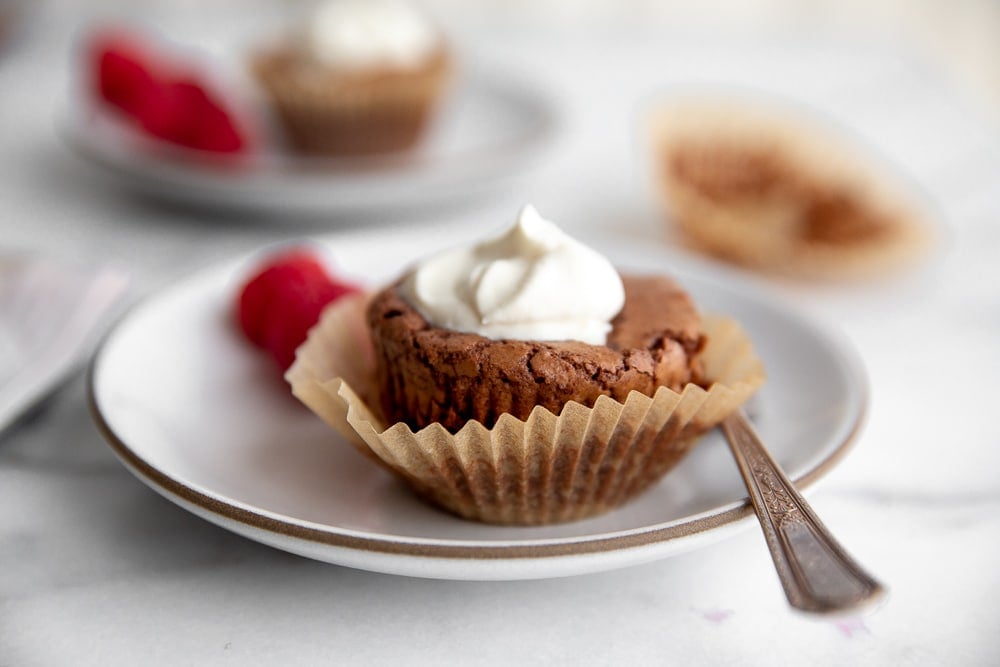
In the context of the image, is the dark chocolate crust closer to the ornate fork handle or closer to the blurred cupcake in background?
the ornate fork handle

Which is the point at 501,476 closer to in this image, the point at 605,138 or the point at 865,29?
the point at 605,138

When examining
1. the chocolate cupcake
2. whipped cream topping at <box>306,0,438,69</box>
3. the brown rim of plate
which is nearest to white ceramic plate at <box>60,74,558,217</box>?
whipped cream topping at <box>306,0,438,69</box>

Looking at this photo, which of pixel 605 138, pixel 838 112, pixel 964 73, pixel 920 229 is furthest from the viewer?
pixel 964 73

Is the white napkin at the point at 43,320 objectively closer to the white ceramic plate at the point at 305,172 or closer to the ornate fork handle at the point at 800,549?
the white ceramic plate at the point at 305,172

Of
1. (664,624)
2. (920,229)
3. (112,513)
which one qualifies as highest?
(920,229)

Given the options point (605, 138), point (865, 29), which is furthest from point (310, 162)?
point (865, 29)

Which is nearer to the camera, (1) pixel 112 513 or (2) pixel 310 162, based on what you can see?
(1) pixel 112 513
